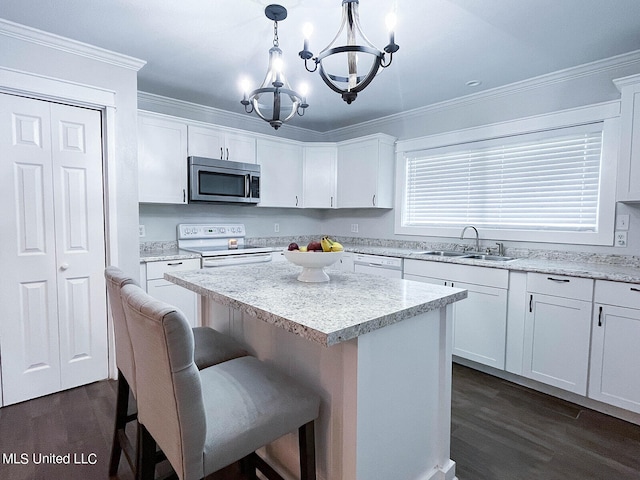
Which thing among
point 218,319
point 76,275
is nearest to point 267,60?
point 218,319

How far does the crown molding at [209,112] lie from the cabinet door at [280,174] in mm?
416

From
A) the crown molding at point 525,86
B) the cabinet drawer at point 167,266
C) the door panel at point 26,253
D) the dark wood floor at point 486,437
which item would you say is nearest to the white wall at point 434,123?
the crown molding at point 525,86

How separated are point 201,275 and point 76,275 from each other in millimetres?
1264

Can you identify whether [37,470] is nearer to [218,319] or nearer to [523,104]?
[218,319]

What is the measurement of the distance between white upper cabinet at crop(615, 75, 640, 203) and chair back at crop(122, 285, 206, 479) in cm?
279

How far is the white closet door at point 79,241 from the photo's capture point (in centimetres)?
245

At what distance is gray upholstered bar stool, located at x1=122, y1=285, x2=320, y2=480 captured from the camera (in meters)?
0.99

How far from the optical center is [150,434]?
4.08 feet

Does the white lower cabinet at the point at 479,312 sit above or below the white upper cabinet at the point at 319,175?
below

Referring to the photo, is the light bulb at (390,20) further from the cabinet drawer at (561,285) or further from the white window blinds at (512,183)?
the white window blinds at (512,183)

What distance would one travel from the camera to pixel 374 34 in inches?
91.4

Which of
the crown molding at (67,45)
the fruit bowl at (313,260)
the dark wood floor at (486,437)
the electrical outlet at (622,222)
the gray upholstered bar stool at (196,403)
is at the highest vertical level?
the crown molding at (67,45)

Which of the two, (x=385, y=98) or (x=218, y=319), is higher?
(x=385, y=98)

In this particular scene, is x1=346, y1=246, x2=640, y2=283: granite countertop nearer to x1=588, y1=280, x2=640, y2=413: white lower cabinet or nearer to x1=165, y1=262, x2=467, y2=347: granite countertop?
x1=588, y1=280, x2=640, y2=413: white lower cabinet
